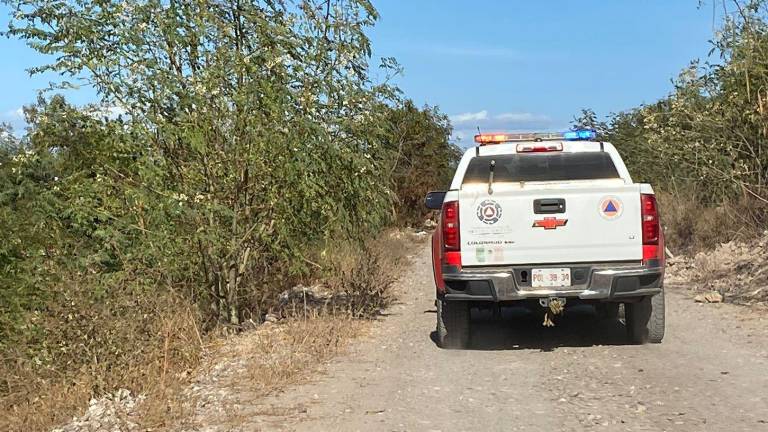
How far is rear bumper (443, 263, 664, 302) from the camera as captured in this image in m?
7.09

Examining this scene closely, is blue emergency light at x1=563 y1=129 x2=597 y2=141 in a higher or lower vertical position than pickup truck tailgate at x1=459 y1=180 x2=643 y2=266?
higher

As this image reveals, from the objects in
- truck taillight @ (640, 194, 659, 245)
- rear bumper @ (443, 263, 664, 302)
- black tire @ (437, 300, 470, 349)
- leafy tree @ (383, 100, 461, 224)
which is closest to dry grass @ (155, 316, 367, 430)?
black tire @ (437, 300, 470, 349)

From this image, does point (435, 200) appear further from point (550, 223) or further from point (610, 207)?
point (610, 207)

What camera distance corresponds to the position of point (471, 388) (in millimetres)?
6332

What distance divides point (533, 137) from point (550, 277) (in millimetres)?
1981

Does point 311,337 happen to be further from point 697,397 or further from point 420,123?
point 420,123

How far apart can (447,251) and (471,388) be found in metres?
1.43

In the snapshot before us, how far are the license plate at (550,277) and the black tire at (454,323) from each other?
0.94m

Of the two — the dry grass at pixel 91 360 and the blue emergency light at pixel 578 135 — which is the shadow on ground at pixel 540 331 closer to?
the blue emergency light at pixel 578 135

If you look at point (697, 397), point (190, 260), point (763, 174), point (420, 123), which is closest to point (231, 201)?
point (190, 260)

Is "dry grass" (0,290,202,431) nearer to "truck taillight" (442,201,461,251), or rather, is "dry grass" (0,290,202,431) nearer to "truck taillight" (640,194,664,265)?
"truck taillight" (442,201,461,251)

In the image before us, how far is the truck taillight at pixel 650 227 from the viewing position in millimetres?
7012

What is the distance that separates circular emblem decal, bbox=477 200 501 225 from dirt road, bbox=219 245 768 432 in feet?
4.39

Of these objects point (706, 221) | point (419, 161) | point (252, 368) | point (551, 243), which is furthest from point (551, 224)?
point (419, 161)
